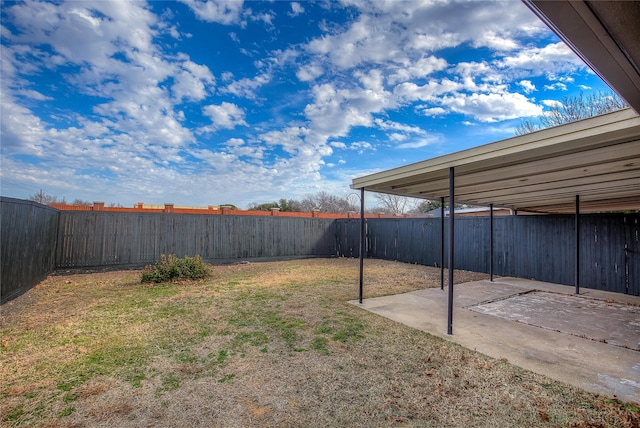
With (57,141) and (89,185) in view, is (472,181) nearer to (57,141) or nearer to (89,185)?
(57,141)

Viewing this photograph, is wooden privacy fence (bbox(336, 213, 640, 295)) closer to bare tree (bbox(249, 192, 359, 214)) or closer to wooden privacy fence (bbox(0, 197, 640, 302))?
wooden privacy fence (bbox(0, 197, 640, 302))

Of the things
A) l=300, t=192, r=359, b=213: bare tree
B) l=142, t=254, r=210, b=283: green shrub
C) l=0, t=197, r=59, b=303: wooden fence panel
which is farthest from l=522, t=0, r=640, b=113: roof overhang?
l=300, t=192, r=359, b=213: bare tree

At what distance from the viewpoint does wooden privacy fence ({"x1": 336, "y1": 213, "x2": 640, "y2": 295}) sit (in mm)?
5999

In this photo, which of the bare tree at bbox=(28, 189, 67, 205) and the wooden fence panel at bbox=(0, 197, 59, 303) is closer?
the wooden fence panel at bbox=(0, 197, 59, 303)

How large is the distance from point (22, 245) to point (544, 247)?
433 inches

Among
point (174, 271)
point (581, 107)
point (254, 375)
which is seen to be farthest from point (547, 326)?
point (581, 107)

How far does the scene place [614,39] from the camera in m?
1.16

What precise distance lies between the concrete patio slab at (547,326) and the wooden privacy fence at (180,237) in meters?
6.51

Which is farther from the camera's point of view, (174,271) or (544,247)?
(544,247)

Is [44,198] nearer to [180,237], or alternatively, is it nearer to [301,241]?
[180,237]

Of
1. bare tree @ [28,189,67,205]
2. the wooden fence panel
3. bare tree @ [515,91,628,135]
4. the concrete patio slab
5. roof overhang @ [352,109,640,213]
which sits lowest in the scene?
the concrete patio slab

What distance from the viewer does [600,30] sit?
1.11m

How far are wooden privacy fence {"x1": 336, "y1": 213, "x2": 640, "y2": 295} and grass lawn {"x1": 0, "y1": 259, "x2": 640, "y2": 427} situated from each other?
579cm

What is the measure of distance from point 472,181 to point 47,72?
30.7 ft
